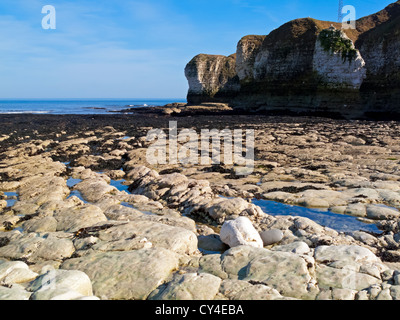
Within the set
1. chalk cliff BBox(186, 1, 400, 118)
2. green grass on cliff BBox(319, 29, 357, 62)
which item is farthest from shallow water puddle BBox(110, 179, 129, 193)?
green grass on cliff BBox(319, 29, 357, 62)

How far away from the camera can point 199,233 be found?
843cm

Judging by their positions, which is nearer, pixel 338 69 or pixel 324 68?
pixel 338 69

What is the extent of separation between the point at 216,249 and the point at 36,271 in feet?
12.7

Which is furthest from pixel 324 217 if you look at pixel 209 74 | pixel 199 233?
pixel 209 74

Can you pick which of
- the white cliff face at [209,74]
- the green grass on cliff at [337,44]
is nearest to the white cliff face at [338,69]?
the green grass on cliff at [337,44]

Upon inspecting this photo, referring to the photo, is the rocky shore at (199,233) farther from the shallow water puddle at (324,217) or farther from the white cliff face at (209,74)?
the white cliff face at (209,74)

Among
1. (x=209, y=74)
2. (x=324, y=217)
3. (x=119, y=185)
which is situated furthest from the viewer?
(x=209, y=74)

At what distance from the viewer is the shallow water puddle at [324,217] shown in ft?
28.4

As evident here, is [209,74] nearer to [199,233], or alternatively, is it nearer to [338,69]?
[338,69]

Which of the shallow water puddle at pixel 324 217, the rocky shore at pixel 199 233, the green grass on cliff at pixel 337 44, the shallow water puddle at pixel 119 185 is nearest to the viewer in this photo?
the rocky shore at pixel 199 233

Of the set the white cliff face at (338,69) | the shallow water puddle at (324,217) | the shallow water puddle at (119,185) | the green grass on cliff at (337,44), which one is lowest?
the shallow water puddle at (324,217)

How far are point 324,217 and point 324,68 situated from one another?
149 feet
